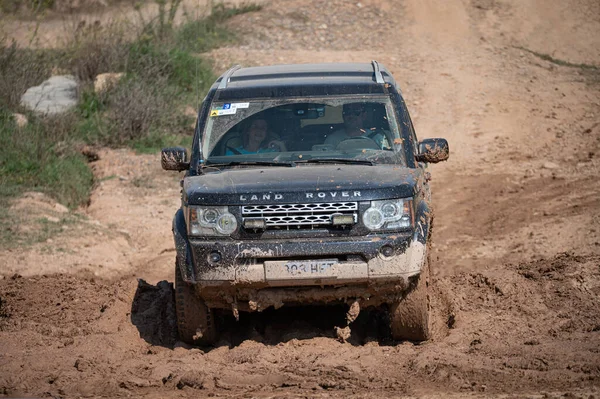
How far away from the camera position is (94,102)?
1494cm

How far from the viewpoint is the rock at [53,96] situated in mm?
14297

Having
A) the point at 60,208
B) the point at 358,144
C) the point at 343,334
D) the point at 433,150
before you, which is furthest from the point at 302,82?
the point at 60,208

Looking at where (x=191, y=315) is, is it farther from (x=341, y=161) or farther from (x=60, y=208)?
(x=60, y=208)

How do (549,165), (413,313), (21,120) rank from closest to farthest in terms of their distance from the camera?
1. (413,313)
2. (549,165)
3. (21,120)

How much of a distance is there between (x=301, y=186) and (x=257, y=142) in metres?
1.08

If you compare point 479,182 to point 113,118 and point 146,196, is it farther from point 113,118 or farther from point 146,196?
point 113,118

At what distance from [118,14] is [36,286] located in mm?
18813

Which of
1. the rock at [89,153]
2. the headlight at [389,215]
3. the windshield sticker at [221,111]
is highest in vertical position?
the windshield sticker at [221,111]

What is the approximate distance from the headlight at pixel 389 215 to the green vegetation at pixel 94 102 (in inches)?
226

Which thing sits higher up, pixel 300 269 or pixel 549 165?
pixel 300 269

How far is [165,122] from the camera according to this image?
14672 mm

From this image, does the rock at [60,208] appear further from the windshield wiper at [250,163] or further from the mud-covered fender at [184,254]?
the mud-covered fender at [184,254]

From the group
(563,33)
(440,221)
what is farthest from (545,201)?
(563,33)

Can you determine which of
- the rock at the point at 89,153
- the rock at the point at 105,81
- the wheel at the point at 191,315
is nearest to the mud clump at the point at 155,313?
the wheel at the point at 191,315
